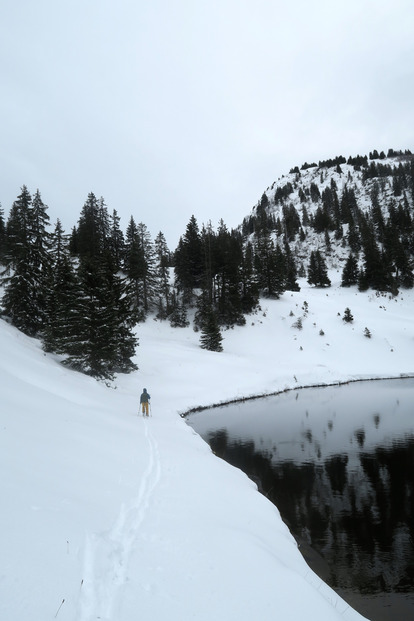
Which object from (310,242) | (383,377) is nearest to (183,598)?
(383,377)

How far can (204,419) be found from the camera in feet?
85.5

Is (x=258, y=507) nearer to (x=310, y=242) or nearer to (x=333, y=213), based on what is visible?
(x=310, y=242)

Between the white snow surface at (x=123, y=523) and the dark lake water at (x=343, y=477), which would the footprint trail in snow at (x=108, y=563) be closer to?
the white snow surface at (x=123, y=523)

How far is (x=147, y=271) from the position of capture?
54281 millimetres

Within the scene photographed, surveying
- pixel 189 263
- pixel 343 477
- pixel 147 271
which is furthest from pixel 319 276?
pixel 343 477

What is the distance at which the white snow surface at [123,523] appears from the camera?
436 cm

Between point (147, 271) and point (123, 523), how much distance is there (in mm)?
49454

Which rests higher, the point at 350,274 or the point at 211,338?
the point at 350,274

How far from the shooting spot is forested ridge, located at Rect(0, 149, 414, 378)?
2667 centimetres

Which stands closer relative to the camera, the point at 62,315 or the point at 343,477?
the point at 343,477

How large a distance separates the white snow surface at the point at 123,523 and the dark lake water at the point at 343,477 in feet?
4.67

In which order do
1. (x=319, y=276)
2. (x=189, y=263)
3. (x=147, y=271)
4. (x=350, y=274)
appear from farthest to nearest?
(x=319, y=276), (x=350, y=274), (x=189, y=263), (x=147, y=271)

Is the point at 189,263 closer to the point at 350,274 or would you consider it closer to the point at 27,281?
the point at 27,281

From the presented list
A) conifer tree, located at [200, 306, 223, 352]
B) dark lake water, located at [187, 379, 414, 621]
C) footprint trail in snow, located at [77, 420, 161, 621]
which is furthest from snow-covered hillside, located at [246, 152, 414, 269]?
footprint trail in snow, located at [77, 420, 161, 621]
